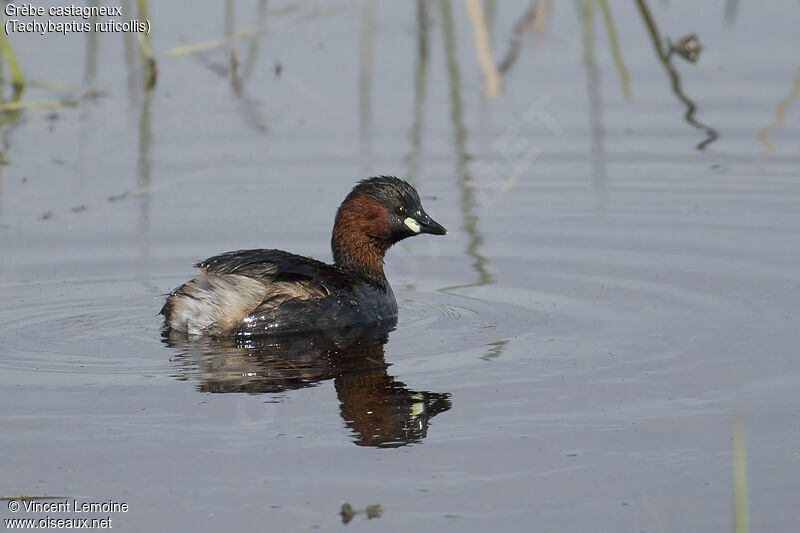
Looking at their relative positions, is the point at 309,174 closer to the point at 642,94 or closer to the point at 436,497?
the point at 642,94

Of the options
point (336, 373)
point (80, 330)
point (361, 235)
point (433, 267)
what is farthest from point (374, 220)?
point (80, 330)

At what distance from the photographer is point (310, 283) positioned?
746 cm

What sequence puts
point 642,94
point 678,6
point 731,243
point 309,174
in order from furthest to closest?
point 678,6
point 642,94
point 309,174
point 731,243

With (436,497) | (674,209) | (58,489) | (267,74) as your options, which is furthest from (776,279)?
(267,74)

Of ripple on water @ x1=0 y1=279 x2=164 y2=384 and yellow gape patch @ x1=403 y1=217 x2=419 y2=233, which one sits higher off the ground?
yellow gape patch @ x1=403 y1=217 x2=419 y2=233

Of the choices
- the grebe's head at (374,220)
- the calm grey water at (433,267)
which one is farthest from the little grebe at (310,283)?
the calm grey water at (433,267)

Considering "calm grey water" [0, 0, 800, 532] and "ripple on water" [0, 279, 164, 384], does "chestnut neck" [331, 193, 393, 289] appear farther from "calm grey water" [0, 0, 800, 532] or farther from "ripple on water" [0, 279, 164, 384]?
"ripple on water" [0, 279, 164, 384]

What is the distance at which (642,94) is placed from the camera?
11727 millimetres

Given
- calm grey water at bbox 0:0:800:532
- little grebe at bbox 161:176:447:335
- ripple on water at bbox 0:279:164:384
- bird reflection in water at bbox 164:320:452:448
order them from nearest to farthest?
calm grey water at bbox 0:0:800:532, bird reflection in water at bbox 164:320:452:448, ripple on water at bbox 0:279:164:384, little grebe at bbox 161:176:447:335

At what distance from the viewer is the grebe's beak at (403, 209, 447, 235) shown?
8.00 meters

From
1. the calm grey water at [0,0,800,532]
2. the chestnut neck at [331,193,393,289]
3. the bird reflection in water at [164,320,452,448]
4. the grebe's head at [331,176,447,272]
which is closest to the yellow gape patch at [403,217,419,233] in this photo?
the grebe's head at [331,176,447,272]

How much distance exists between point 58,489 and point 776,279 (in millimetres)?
4437

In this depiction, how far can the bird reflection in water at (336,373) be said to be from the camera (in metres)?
5.68

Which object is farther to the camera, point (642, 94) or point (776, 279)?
point (642, 94)
